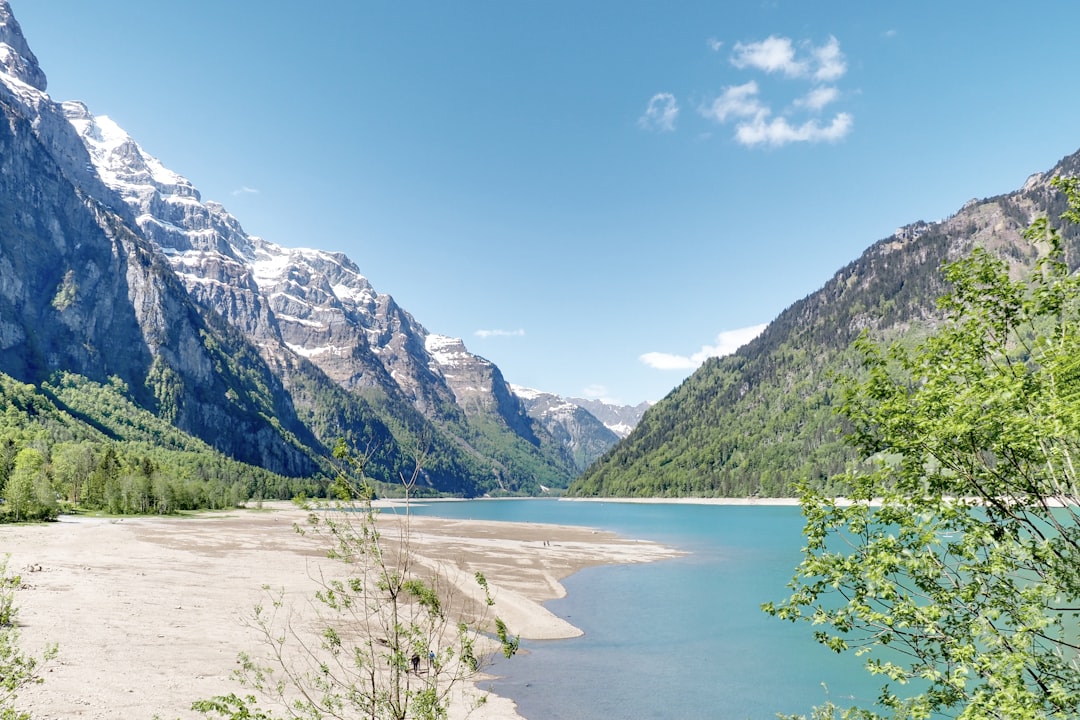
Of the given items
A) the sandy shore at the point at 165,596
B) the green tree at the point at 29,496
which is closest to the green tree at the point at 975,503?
the sandy shore at the point at 165,596

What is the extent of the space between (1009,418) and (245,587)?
182 feet

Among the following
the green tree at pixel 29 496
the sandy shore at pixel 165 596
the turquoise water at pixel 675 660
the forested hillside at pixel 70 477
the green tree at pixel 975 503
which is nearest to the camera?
the green tree at pixel 975 503

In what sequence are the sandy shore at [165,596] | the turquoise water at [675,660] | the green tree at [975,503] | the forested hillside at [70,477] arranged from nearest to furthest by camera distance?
1. the green tree at [975,503]
2. the sandy shore at [165,596]
3. the turquoise water at [675,660]
4. the forested hillside at [70,477]

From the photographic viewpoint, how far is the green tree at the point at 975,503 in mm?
9375

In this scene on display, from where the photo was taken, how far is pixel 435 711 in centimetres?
812

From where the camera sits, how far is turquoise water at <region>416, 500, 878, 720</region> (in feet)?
101

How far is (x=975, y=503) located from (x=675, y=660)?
3152 cm

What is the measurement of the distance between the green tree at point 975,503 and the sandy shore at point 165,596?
12982mm

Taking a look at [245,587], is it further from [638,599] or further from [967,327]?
[967,327]

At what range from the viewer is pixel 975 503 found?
11555 mm

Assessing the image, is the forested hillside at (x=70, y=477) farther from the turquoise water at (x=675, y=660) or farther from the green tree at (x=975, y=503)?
the green tree at (x=975, y=503)

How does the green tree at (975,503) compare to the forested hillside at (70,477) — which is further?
the forested hillside at (70,477)

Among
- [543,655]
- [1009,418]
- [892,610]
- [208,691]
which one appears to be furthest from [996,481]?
[543,655]

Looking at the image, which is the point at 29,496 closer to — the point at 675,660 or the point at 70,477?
the point at 70,477
